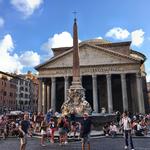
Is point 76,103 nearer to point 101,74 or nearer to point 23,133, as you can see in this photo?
point 23,133

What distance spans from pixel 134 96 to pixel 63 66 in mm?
11981

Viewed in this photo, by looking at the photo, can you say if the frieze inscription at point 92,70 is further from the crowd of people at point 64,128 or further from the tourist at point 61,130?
the tourist at point 61,130

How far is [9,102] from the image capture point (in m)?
58.9

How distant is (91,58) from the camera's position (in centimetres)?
3756

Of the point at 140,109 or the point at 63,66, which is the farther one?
the point at 63,66

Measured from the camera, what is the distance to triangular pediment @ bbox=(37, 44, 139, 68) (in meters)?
36.3

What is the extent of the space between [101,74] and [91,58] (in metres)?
2.97

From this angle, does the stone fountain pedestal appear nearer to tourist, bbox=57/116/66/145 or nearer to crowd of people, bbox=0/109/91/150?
crowd of people, bbox=0/109/91/150

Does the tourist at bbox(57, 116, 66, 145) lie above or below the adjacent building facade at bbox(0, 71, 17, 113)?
below

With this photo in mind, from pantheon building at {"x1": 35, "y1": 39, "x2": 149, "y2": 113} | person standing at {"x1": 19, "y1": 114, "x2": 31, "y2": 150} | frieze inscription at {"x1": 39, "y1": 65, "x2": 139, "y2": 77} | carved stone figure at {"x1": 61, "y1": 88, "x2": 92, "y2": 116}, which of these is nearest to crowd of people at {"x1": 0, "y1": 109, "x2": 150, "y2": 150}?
person standing at {"x1": 19, "y1": 114, "x2": 31, "y2": 150}

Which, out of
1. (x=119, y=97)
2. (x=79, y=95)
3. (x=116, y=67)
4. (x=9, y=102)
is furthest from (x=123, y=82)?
(x=9, y=102)

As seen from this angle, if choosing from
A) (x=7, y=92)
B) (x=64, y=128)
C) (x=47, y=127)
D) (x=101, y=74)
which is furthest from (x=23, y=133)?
(x=7, y=92)

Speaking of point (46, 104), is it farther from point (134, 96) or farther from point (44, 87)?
point (134, 96)

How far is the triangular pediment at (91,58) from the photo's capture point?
3632cm
